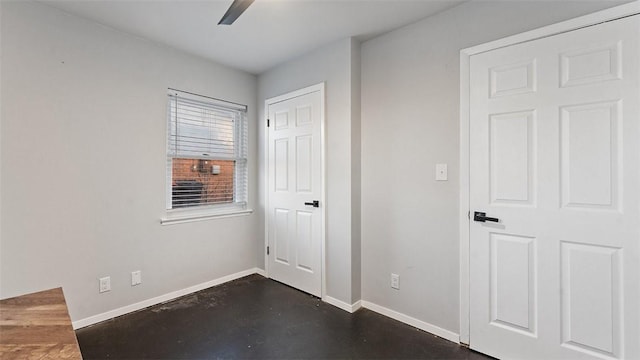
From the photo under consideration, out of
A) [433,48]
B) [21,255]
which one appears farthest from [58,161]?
[433,48]

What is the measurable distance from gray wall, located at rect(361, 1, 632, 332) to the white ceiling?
0.69 ft

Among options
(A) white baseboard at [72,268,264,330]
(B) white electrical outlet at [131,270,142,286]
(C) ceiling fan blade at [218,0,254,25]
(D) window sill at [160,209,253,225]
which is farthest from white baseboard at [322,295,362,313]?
(C) ceiling fan blade at [218,0,254,25]

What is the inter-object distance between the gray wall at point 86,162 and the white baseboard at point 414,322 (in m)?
1.81

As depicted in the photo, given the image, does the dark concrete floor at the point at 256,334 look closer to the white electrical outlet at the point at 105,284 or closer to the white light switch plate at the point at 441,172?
the white electrical outlet at the point at 105,284

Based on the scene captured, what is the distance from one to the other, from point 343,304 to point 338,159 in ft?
4.38

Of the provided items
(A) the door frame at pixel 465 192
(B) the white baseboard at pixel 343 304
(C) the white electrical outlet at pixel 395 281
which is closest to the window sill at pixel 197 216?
(B) the white baseboard at pixel 343 304

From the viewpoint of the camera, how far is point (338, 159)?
8.75 feet

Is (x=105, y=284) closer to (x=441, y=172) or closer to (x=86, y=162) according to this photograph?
(x=86, y=162)

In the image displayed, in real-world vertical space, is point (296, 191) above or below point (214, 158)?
below

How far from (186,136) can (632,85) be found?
337cm

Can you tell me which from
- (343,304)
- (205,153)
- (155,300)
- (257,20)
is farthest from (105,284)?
(257,20)

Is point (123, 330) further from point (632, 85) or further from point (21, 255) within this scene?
point (632, 85)

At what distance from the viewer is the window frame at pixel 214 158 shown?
2818 mm

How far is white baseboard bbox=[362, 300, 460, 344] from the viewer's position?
2.12 meters
